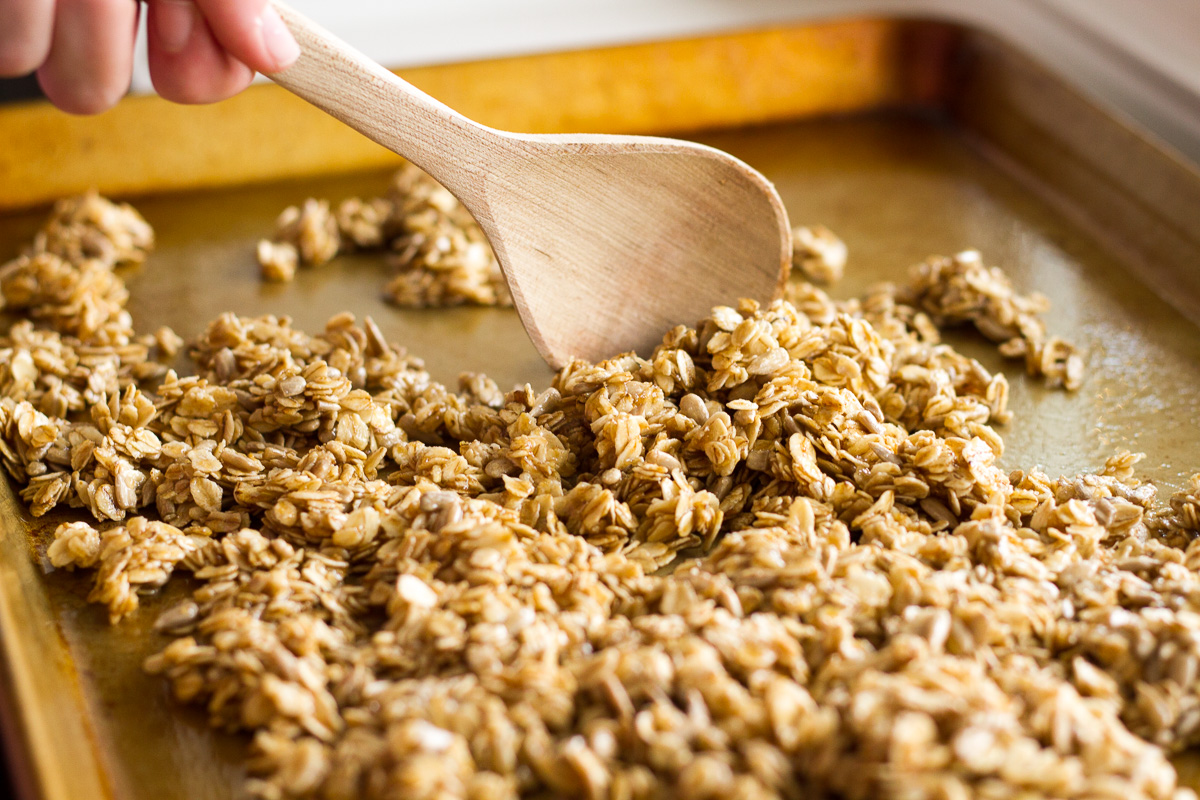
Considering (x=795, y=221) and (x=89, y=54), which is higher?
(x=89, y=54)

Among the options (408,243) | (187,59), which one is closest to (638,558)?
(187,59)

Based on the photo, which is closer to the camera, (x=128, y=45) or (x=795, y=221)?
(x=128, y=45)

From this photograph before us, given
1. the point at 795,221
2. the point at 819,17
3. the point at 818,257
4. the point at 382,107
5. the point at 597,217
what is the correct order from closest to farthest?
the point at 382,107
the point at 597,217
the point at 818,257
the point at 795,221
the point at 819,17

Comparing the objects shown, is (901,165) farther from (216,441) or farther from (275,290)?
(216,441)

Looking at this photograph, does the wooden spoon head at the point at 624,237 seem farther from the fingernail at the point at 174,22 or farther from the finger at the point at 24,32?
the finger at the point at 24,32

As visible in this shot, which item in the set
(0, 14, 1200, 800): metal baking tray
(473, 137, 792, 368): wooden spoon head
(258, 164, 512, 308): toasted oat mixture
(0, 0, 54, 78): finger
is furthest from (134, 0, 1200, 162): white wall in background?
(0, 0, 54, 78): finger

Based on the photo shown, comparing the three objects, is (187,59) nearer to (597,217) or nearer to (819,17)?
(597,217)

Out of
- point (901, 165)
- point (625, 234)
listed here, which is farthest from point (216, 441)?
point (901, 165)
